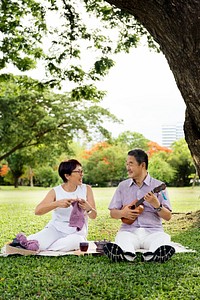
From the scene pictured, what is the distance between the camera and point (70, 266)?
4273 millimetres

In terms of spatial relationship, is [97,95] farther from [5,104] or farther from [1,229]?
[5,104]

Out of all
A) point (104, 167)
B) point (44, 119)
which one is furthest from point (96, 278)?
point (104, 167)

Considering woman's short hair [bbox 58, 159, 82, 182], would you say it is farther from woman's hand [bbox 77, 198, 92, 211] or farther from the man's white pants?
the man's white pants

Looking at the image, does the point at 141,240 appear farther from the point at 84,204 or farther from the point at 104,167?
the point at 104,167

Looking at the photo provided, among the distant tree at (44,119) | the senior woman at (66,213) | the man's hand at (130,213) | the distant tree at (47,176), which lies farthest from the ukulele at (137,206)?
the distant tree at (47,176)

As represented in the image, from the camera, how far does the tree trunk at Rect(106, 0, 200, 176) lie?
352 cm

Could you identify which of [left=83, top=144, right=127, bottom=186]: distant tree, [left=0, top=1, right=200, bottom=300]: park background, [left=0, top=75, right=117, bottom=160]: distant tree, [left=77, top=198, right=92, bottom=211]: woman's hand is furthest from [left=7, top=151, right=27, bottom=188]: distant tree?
[left=77, top=198, right=92, bottom=211]: woman's hand

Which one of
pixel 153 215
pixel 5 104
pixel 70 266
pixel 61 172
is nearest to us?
pixel 70 266

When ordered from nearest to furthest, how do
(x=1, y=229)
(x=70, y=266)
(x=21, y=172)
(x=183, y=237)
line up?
(x=70, y=266) → (x=183, y=237) → (x=1, y=229) → (x=21, y=172)

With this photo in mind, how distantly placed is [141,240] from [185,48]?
186 cm

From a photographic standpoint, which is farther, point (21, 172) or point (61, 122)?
point (21, 172)

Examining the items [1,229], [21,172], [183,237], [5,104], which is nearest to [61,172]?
[183,237]

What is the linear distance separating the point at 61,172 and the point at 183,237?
2.46m

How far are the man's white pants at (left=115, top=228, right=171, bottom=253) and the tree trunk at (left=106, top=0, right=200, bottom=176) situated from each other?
1011 mm
